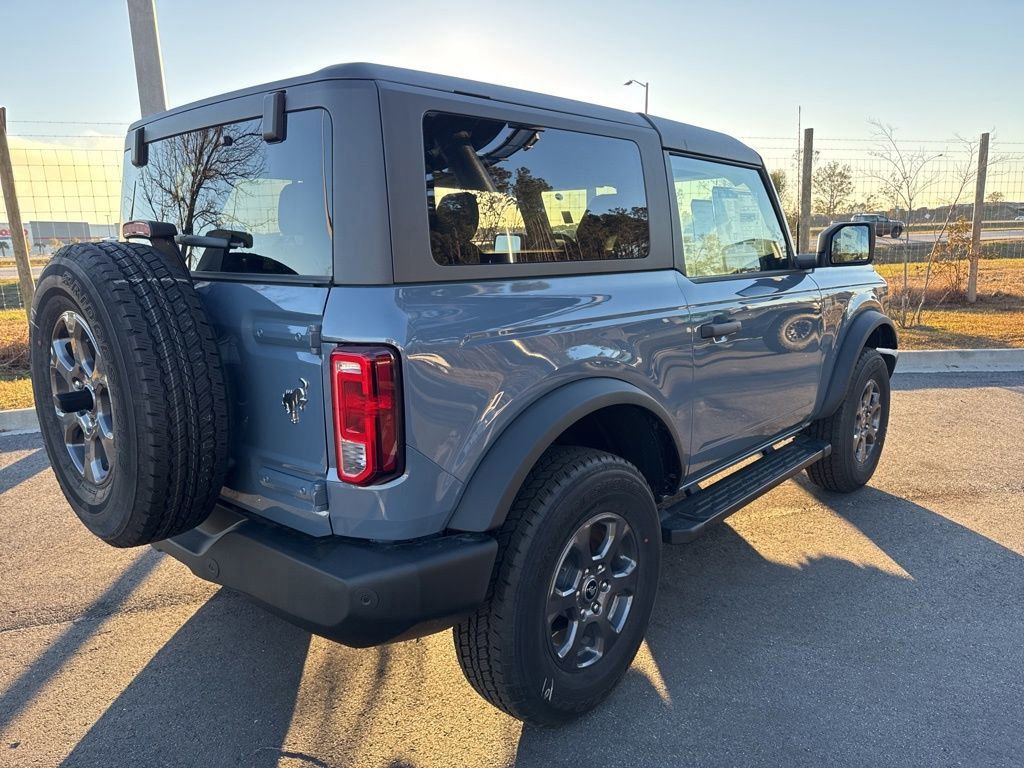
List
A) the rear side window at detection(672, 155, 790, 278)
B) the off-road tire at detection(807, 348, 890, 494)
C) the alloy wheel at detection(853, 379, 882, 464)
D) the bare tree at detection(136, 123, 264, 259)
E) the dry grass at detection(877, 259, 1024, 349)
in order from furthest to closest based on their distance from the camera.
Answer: the dry grass at detection(877, 259, 1024, 349) < the alloy wheel at detection(853, 379, 882, 464) < the off-road tire at detection(807, 348, 890, 494) < the rear side window at detection(672, 155, 790, 278) < the bare tree at detection(136, 123, 264, 259)

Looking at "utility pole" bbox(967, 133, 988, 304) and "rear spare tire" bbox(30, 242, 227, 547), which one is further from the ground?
"utility pole" bbox(967, 133, 988, 304)

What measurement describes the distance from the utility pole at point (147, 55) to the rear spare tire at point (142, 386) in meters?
3.51

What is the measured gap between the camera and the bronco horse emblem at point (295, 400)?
205cm

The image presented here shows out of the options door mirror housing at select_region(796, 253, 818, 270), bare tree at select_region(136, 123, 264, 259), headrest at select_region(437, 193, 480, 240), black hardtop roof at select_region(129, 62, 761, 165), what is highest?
black hardtop roof at select_region(129, 62, 761, 165)

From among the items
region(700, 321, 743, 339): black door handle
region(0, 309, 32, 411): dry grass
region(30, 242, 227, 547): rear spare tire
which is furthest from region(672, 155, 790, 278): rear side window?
region(0, 309, 32, 411): dry grass

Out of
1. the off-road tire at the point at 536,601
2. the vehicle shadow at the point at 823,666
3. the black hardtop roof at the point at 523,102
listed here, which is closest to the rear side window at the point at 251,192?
the black hardtop roof at the point at 523,102

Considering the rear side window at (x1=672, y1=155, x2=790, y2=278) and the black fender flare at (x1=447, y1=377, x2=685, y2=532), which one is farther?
the rear side window at (x1=672, y1=155, x2=790, y2=278)

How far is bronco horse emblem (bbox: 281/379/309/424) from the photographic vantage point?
6.72 ft

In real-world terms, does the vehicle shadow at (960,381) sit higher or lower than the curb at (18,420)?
lower

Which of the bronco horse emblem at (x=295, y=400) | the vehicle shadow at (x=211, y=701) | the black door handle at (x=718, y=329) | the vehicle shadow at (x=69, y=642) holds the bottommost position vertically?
the vehicle shadow at (x=211, y=701)

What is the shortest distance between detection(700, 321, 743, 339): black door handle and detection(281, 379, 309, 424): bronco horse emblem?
1.67 m

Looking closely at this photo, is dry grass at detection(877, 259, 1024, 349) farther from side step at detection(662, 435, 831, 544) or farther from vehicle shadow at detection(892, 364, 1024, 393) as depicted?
side step at detection(662, 435, 831, 544)

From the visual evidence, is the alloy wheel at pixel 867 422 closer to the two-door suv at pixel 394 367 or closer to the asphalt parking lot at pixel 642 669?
the asphalt parking lot at pixel 642 669

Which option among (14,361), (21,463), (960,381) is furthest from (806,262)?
(14,361)
